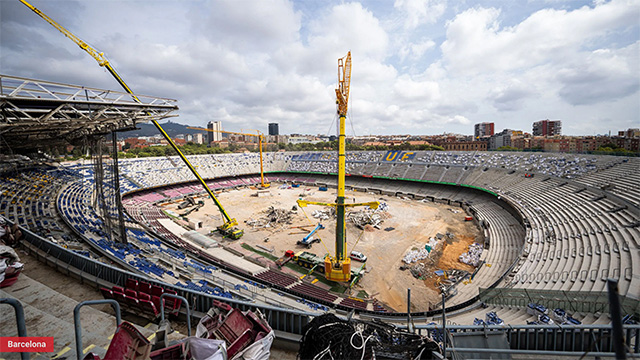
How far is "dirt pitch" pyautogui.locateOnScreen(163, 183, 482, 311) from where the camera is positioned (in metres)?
15.6

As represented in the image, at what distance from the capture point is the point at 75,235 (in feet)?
42.6

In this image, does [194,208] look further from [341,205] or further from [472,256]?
[472,256]

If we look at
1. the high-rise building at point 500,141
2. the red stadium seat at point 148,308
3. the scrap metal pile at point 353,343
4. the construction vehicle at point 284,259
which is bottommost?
the construction vehicle at point 284,259

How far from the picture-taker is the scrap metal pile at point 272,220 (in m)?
26.1

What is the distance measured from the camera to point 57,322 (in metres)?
5.25

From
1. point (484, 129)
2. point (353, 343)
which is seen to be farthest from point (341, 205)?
point (484, 129)

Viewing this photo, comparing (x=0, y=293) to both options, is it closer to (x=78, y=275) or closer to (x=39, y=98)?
(x=78, y=275)

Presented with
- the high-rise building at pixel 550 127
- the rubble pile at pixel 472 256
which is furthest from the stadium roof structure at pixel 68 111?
the high-rise building at pixel 550 127

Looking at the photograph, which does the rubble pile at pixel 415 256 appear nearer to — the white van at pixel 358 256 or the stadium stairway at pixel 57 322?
the white van at pixel 358 256

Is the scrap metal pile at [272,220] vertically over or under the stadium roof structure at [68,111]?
under

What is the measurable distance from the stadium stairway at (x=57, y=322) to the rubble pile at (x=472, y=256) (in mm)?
18997

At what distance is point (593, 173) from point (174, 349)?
34952 mm

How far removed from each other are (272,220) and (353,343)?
77.8 feet

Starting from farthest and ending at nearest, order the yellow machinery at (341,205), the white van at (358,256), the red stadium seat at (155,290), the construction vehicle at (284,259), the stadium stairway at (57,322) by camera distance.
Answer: the white van at (358,256) → the construction vehicle at (284,259) → the yellow machinery at (341,205) → the red stadium seat at (155,290) → the stadium stairway at (57,322)
